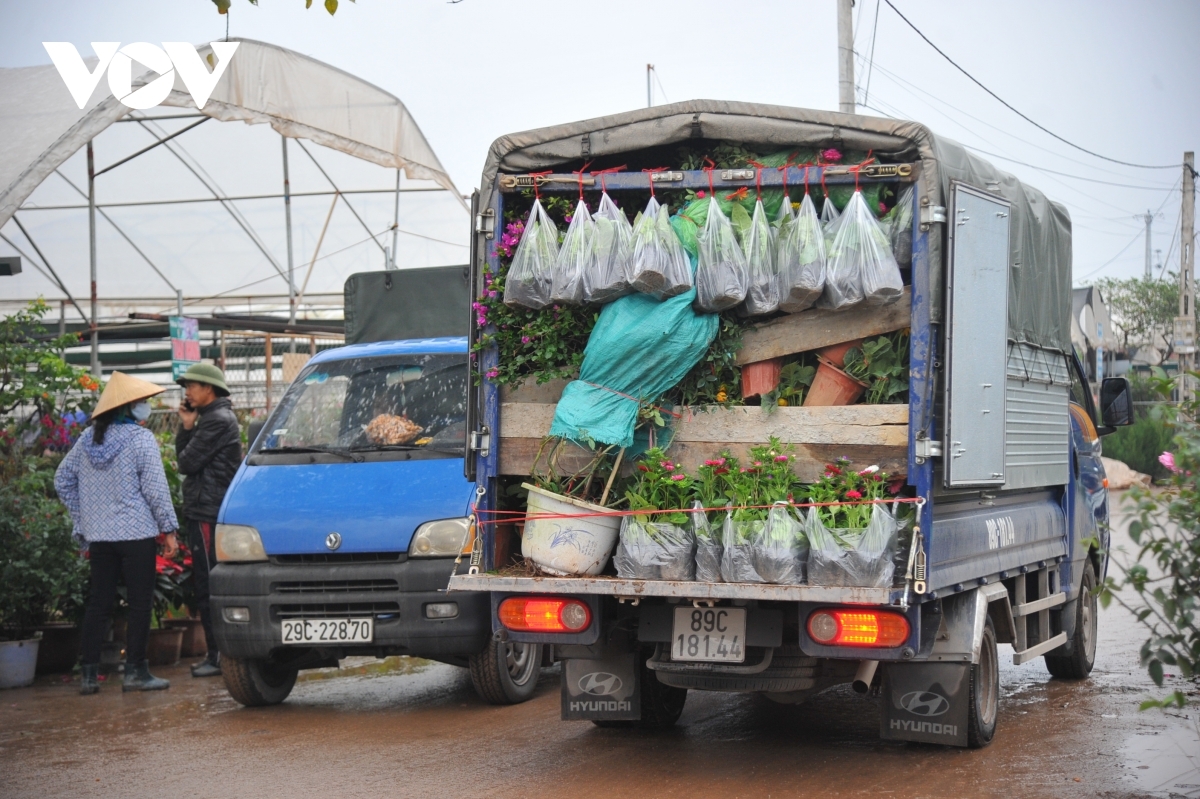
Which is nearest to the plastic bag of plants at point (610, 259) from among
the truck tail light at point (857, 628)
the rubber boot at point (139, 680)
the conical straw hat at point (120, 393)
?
the truck tail light at point (857, 628)

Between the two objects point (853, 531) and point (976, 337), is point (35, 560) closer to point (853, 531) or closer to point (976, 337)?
point (853, 531)

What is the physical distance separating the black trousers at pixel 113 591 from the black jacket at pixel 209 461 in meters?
0.49

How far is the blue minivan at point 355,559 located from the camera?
6.70 metres

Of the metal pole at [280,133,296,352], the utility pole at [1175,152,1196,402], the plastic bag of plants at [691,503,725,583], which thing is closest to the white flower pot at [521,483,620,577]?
the plastic bag of plants at [691,503,725,583]

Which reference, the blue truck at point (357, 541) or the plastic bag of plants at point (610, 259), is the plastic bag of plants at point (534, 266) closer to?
the plastic bag of plants at point (610, 259)

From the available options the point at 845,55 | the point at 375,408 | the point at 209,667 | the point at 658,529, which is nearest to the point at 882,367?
the point at 658,529

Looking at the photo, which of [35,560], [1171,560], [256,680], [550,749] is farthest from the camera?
[35,560]

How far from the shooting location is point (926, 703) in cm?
550

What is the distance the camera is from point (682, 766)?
568 centimetres

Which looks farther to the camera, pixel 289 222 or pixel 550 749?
pixel 289 222

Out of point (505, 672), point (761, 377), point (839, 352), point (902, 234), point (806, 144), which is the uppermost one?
point (806, 144)

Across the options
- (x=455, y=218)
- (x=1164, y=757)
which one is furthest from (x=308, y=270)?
(x=1164, y=757)

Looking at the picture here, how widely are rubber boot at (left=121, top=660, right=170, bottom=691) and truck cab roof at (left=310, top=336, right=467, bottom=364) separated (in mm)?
2280

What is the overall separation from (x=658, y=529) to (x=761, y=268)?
118 centimetres
